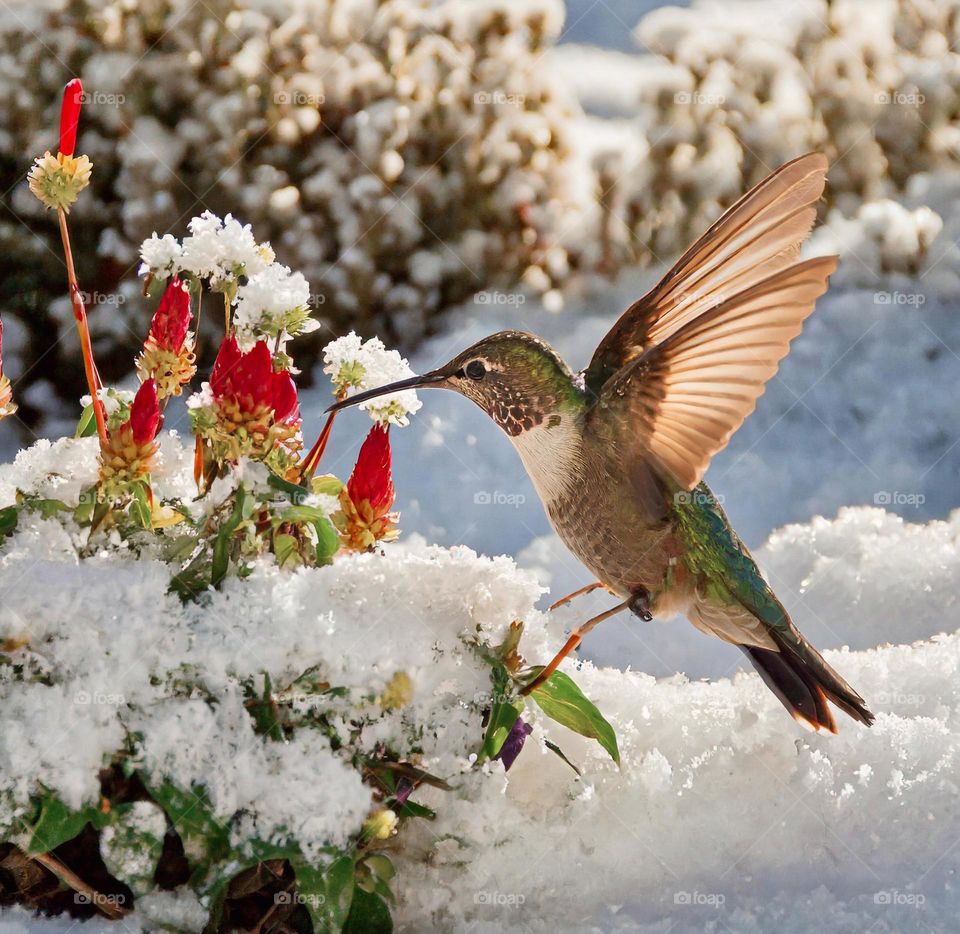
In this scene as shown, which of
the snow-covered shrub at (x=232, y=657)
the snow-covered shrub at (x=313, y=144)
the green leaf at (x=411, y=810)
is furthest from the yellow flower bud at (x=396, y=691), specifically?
the snow-covered shrub at (x=313, y=144)

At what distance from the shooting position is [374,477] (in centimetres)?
90

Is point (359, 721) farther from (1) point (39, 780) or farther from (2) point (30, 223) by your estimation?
(2) point (30, 223)

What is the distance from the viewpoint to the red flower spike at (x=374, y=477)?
90 cm

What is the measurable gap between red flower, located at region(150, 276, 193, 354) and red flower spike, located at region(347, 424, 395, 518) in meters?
0.16

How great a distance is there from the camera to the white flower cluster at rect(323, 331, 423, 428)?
0.94 meters

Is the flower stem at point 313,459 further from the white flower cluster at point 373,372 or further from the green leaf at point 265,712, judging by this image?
the green leaf at point 265,712

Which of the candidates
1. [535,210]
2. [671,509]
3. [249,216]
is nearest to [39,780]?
[671,509]

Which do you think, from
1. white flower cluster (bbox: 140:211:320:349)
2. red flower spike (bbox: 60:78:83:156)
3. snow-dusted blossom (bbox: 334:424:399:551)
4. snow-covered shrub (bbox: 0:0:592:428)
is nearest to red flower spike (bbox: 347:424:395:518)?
snow-dusted blossom (bbox: 334:424:399:551)

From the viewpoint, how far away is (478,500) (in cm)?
185

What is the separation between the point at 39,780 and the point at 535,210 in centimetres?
160

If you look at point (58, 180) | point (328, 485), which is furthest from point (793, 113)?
point (58, 180)

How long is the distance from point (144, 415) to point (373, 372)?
0.20m

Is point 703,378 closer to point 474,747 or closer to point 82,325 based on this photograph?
point 474,747

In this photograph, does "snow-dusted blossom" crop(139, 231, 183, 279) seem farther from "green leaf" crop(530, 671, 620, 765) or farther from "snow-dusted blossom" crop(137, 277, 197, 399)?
"green leaf" crop(530, 671, 620, 765)
